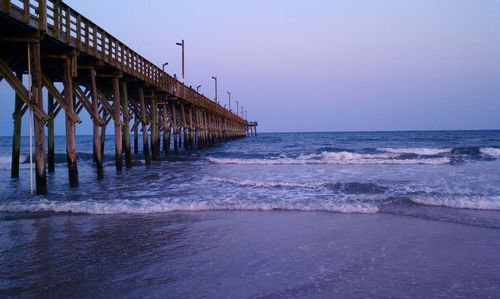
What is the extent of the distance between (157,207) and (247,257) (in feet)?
13.1

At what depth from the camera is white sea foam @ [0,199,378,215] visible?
27.3ft

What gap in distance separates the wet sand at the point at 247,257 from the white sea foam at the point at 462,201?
6.07ft

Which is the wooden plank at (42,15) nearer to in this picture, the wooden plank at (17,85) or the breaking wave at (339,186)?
the wooden plank at (17,85)

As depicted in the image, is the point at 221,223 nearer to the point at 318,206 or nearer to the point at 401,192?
the point at 318,206

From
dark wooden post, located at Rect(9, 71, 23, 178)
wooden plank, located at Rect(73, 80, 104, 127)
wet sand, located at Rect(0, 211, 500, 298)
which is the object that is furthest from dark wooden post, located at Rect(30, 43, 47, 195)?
dark wooden post, located at Rect(9, 71, 23, 178)

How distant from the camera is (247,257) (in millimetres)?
5082

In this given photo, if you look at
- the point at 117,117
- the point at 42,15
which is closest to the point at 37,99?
the point at 42,15

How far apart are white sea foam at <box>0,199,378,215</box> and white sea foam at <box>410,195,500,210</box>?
1571 mm

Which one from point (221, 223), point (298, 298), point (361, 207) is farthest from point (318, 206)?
point (298, 298)

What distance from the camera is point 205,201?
30.4 feet

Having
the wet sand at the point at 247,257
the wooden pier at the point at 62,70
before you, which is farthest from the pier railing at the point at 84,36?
the wet sand at the point at 247,257

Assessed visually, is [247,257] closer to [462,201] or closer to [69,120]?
[462,201]

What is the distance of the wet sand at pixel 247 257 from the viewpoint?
4027mm

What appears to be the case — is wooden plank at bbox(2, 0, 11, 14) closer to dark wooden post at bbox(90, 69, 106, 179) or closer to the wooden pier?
the wooden pier
